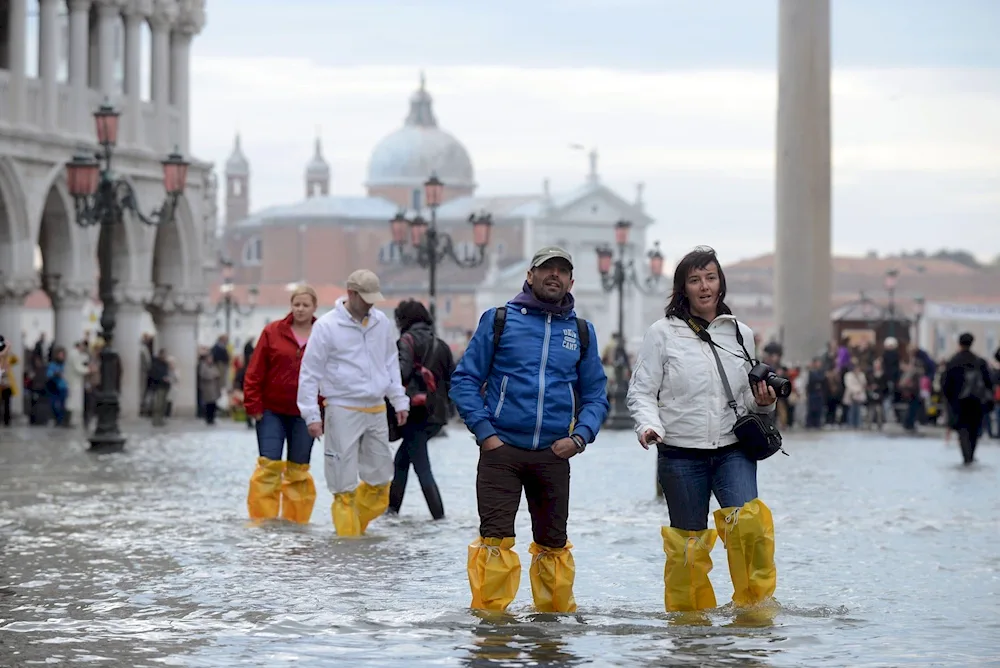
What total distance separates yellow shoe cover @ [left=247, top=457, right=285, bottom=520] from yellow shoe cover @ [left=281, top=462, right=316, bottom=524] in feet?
0.18

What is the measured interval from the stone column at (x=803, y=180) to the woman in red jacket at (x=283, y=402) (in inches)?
847

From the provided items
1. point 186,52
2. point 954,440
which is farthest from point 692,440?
point 186,52

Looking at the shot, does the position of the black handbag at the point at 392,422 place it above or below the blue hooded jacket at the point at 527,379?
below

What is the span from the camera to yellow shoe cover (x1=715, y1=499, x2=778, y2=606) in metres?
7.96

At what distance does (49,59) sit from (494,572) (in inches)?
1086

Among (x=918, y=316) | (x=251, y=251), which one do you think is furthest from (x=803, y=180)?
(x=251, y=251)

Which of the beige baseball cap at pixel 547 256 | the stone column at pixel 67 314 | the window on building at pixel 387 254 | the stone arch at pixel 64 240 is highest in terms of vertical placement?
the window on building at pixel 387 254

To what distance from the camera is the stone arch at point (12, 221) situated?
32438mm

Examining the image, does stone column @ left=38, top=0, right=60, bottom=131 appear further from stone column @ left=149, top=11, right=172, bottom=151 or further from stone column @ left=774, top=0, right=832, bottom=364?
stone column @ left=774, top=0, right=832, bottom=364

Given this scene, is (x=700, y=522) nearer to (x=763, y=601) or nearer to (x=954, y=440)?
(x=763, y=601)

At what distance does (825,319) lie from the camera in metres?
34.3

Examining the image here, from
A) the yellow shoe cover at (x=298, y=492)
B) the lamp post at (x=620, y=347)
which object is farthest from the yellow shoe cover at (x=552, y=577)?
the lamp post at (x=620, y=347)

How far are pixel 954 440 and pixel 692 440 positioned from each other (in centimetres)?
2033

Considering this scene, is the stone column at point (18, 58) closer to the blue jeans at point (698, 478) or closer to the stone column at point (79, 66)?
the stone column at point (79, 66)
